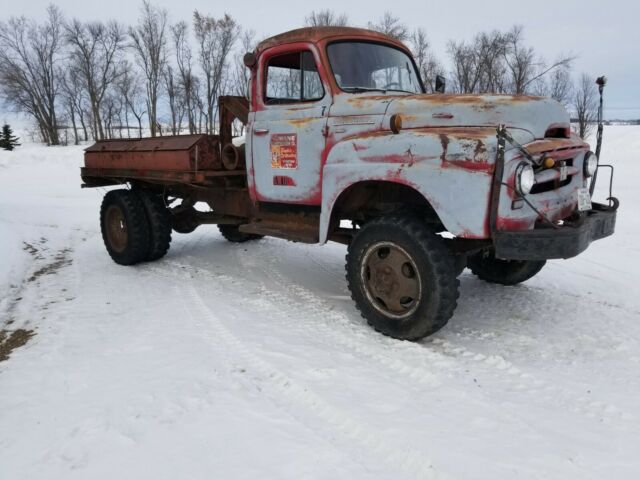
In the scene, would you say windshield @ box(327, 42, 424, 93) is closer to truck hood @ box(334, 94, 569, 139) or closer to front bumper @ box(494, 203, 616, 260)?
truck hood @ box(334, 94, 569, 139)

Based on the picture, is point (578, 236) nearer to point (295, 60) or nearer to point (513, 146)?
point (513, 146)

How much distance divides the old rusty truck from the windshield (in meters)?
0.01

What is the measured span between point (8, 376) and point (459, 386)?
114 inches

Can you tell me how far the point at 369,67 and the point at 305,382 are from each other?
2832mm

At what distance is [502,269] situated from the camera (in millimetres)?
5055

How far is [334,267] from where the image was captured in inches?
240

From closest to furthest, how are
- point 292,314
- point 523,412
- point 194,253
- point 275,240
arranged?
point 523,412 → point 292,314 → point 194,253 → point 275,240

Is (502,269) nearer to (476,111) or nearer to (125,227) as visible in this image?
(476,111)

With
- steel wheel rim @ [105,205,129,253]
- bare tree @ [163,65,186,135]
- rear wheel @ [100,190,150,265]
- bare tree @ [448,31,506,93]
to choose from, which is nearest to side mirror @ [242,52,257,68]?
rear wheel @ [100,190,150,265]

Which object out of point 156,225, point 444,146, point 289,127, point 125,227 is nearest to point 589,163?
point 444,146

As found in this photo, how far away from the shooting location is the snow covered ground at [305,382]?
7.92ft

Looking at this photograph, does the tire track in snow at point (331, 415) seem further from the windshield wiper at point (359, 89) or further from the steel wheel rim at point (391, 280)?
the windshield wiper at point (359, 89)

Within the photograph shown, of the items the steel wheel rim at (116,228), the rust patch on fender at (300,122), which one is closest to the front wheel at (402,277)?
the rust patch on fender at (300,122)

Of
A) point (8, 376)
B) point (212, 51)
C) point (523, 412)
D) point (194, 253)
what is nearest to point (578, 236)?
point (523, 412)
